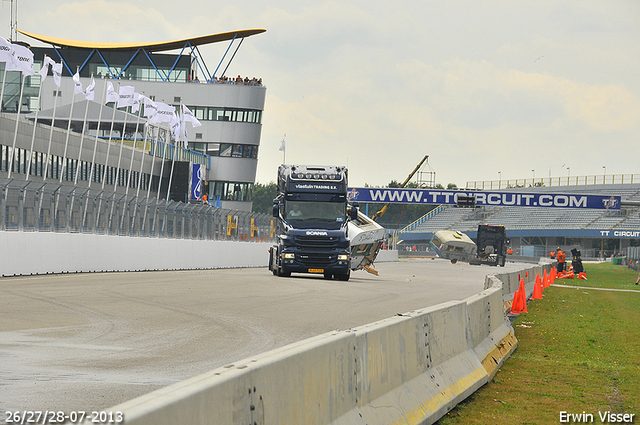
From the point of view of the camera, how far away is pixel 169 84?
8881 centimetres

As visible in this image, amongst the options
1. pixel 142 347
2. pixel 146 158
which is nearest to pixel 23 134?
pixel 146 158

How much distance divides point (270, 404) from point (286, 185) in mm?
24567

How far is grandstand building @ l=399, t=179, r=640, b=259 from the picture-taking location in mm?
99500

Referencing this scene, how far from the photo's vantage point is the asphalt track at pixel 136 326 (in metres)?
7.71

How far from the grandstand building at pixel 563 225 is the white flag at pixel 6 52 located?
2552 inches

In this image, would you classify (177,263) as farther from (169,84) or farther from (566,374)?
(169,84)

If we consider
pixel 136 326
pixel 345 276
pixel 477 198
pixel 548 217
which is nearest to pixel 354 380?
pixel 136 326

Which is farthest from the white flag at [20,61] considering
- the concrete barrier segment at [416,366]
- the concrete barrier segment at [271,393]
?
the concrete barrier segment at [271,393]

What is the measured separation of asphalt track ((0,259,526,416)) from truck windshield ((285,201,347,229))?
16.4ft

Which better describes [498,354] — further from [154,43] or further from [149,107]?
[154,43]

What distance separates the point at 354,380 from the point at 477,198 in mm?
72332

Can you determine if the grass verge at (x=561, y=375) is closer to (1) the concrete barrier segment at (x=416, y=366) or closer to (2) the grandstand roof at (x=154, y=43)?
(1) the concrete barrier segment at (x=416, y=366)

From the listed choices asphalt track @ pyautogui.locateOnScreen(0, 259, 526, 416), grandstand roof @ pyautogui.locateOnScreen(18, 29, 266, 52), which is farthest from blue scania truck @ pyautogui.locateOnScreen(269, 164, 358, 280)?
grandstand roof @ pyautogui.locateOnScreen(18, 29, 266, 52)

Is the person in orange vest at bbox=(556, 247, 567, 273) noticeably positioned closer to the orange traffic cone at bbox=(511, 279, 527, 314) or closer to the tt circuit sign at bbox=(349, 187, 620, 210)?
the tt circuit sign at bbox=(349, 187, 620, 210)
